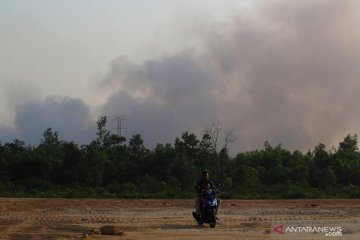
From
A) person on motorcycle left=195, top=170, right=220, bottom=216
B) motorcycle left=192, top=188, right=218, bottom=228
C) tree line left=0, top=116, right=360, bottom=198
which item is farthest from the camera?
tree line left=0, top=116, right=360, bottom=198

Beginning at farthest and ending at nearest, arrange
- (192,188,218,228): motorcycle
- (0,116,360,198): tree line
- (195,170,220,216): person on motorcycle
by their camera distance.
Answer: (0,116,360,198): tree line, (195,170,220,216): person on motorcycle, (192,188,218,228): motorcycle

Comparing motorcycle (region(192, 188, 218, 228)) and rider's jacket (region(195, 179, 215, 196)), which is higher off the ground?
rider's jacket (region(195, 179, 215, 196))

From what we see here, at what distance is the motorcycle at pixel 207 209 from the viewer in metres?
16.4

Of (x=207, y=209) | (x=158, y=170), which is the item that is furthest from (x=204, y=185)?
(x=158, y=170)

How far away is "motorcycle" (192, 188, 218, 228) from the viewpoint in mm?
16359

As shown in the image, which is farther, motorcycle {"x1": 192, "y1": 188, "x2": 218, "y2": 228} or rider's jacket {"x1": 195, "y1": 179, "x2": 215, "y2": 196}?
rider's jacket {"x1": 195, "y1": 179, "x2": 215, "y2": 196}

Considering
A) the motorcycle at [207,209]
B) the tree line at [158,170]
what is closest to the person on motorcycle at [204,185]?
the motorcycle at [207,209]

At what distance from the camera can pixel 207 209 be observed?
1645cm

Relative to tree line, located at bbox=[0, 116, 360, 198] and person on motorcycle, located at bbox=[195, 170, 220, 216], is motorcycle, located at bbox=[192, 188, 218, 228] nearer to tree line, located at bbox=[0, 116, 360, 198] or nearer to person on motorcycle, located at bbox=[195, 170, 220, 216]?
person on motorcycle, located at bbox=[195, 170, 220, 216]

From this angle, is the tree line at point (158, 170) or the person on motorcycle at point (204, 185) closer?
the person on motorcycle at point (204, 185)

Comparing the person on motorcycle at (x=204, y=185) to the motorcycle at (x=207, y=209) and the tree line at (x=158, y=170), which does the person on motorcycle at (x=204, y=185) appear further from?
the tree line at (x=158, y=170)

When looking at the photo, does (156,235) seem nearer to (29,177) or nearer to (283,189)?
(283,189)

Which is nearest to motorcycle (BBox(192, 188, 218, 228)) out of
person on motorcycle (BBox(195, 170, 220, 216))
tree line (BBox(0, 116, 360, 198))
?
person on motorcycle (BBox(195, 170, 220, 216))

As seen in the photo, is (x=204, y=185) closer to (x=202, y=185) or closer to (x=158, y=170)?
(x=202, y=185)
